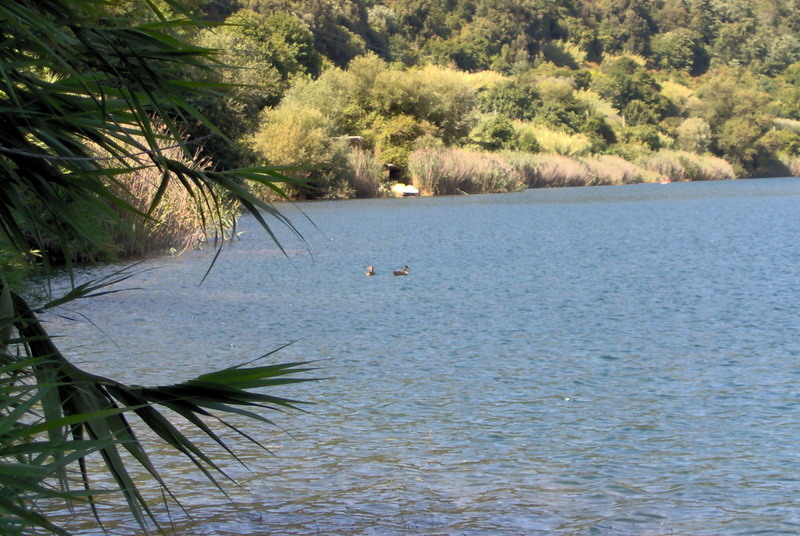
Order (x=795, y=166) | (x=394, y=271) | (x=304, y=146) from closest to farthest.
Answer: (x=394, y=271) → (x=304, y=146) → (x=795, y=166)

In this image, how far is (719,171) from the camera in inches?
2751

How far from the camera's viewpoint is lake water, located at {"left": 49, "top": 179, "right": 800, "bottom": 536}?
16.7 feet

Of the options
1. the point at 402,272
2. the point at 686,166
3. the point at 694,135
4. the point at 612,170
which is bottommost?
the point at 402,272

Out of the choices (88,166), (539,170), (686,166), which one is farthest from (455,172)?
(88,166)

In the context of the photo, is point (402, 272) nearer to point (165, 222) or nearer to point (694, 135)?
point (165, 222)

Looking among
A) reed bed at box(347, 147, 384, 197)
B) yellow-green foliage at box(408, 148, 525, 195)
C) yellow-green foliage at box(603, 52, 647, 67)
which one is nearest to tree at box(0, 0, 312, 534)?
reed bed at box(347, 147, 384, 197)

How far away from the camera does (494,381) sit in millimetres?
8094

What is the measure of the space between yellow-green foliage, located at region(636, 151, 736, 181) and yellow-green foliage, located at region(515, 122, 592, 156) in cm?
504

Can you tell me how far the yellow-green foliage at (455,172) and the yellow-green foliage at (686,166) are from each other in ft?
67.3

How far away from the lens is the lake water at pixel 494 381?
5.10 m

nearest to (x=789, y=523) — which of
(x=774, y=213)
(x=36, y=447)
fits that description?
(x=36, y=447)

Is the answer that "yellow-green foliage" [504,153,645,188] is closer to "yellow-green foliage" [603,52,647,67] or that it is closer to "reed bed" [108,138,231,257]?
"reed bed" [108,138,231,257]

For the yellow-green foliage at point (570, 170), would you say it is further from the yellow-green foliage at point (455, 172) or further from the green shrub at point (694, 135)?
the green shrub at point (694, 135)

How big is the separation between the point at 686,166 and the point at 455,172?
2802 cm
